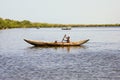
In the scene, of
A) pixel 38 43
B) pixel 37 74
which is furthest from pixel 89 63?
pixel 38 43

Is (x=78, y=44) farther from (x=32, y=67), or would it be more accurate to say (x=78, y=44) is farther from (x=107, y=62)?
(x=32, y=67)

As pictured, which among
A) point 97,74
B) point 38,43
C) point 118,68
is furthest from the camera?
point 38,43

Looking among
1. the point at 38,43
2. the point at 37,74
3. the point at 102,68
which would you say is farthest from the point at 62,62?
the point at 38,43

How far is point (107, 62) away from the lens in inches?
1196

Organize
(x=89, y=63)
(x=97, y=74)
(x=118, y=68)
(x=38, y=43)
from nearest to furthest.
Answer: (x=97, y=74) → (x=118, y=68) → (x=89, y=63) → (x=38, y=43)

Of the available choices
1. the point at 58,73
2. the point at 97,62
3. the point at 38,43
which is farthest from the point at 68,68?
the point at 38,43

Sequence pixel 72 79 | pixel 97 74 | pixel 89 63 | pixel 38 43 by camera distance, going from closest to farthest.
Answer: pixel 72 79 → pixel 97 74 → pixel 89 63 → pixel 38 43

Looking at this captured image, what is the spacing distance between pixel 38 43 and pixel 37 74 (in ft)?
78.7

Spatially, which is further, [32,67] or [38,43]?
[38,43]

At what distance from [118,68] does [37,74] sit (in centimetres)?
684

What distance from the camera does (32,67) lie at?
2756 centimetres

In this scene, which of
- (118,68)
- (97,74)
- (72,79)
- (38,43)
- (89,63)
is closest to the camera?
(72,79)

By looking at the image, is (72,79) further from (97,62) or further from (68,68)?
(97,62)

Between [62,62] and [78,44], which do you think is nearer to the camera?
[62,62]
